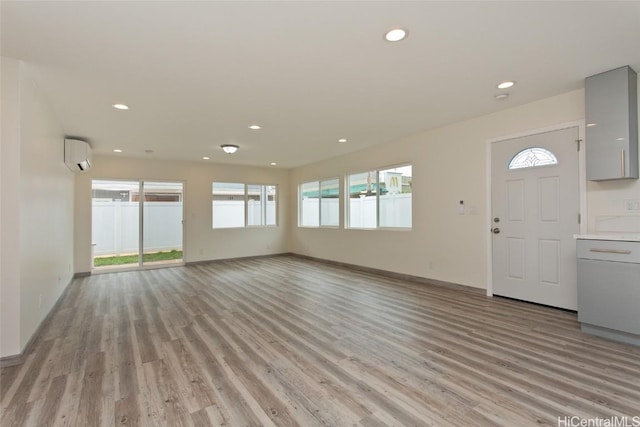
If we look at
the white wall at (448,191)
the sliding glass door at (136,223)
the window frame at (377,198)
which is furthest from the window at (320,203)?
the sliding glass door at (136,223)

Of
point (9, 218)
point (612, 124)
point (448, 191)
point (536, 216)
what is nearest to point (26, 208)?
point (9, 218)

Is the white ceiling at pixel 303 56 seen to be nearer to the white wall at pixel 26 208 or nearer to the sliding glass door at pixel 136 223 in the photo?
the white wall at pixel 26 208

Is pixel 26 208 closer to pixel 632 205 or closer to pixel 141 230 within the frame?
pixel 141 230

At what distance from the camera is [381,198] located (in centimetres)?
617

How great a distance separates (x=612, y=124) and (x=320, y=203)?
5.79 meters

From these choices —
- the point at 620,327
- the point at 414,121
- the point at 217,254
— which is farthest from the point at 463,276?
the point at 217,254

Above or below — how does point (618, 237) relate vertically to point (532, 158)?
below

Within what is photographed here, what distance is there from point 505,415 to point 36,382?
3.14 meters

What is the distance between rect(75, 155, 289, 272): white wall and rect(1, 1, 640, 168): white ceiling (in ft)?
7.73

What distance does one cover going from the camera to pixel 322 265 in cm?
725

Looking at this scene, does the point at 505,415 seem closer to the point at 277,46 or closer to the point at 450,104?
the point at 277,46

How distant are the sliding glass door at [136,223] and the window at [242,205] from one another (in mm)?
917

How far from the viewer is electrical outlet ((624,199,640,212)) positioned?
302 cm

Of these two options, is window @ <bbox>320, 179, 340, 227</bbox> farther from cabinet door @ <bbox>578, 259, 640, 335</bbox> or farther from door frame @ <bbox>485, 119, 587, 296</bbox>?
cabinet door @ <bbox>578, 259, 640, 335</bbox>
